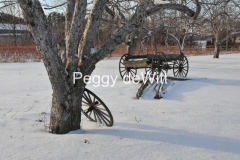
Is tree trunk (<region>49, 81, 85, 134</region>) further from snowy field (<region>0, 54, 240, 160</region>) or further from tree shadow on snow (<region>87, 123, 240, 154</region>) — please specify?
tree shadow on snow (<region>87, 123, 240, 154</region>)

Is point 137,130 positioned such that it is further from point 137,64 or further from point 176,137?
point 137,64

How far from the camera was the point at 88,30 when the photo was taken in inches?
128

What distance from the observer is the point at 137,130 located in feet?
11.5

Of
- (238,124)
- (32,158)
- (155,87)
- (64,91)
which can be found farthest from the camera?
(155,87)

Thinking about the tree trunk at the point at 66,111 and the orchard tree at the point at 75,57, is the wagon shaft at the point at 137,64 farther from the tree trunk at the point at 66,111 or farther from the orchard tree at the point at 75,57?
the tree trunk at the point at 66,111

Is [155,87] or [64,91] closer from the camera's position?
[64,91]

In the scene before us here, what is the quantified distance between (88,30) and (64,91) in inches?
31.8

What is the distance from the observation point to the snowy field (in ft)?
8.98

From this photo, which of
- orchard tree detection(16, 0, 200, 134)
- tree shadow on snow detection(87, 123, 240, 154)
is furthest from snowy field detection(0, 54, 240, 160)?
orchard tree detection(16, 0, 200, 134)

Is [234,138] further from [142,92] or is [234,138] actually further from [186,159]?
[142,92]

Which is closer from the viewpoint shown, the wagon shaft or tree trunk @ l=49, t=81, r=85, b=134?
tree trunk @ l=49, t=81, r=85, b=134

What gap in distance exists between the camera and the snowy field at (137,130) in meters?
2.74

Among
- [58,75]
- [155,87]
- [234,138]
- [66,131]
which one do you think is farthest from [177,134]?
[155,87]

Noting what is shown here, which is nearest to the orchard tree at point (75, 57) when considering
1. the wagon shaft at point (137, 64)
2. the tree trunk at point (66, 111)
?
the tree trunk at point (66, 111)
